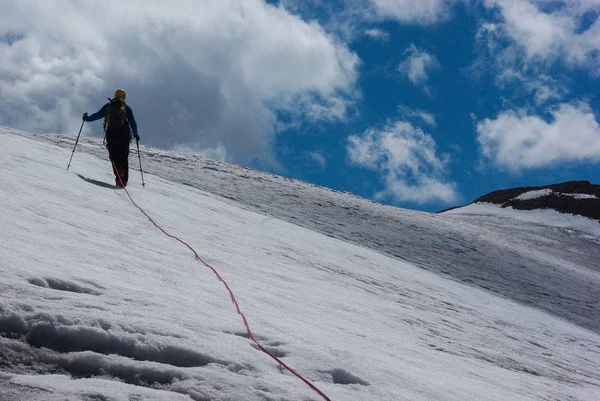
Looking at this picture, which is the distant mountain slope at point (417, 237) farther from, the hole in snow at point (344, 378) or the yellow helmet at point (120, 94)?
the hole in snow at point (344, 378)

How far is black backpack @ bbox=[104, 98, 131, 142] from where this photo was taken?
12.7 metres

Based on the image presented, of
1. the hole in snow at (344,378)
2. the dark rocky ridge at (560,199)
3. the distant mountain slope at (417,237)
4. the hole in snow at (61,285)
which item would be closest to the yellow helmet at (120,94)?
the distant mountain slope at (417,237)

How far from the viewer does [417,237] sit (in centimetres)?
2023

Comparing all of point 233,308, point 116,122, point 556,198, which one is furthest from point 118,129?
point 556,198

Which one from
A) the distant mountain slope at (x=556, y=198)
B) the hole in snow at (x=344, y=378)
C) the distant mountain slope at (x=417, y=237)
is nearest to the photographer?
the hole in snow at (x=344, y=378)

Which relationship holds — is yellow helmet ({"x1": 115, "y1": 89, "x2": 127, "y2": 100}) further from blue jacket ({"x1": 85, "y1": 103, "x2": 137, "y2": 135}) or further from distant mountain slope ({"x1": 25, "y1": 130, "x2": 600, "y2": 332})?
distant mountain slope ({"x1": 25, "y1": 130, "x2": 600, "y2": 332})

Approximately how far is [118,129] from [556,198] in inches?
1939

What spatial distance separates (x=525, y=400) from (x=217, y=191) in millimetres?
13956

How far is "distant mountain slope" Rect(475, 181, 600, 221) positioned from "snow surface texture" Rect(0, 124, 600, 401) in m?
32.5

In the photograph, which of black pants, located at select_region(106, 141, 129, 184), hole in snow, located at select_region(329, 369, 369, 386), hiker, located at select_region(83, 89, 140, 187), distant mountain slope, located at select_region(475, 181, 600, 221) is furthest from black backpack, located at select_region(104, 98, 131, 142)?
distant mountain slope, located at select_region(475, 181, 600, 221)

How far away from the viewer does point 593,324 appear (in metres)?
14.2

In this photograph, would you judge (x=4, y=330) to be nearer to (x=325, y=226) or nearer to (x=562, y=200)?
(x=325, y=226)

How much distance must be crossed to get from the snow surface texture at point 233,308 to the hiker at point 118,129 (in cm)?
61

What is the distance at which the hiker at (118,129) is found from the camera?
12.7 metres
